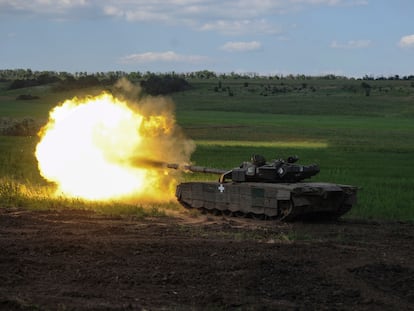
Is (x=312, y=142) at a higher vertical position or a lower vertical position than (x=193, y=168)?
lower

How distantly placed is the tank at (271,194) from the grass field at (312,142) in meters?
1.53

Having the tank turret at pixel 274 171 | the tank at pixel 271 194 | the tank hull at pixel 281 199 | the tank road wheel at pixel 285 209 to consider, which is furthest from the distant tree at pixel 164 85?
the tank road wheel at pixel 285 209

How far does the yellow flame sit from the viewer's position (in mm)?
25734

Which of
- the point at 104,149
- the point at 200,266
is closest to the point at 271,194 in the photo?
the point at 104,149

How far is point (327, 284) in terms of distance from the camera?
41.3 ft

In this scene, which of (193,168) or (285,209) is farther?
(193,168)

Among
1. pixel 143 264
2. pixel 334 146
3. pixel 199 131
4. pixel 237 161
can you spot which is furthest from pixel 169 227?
pixel 199 131

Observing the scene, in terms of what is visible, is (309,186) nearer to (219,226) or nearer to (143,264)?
(219,226)

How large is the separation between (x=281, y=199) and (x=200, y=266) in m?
7.07

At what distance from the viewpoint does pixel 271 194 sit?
67.8 feet

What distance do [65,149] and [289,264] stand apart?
13.4 meters

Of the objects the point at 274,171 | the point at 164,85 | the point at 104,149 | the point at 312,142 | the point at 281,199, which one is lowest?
the point at 312,142

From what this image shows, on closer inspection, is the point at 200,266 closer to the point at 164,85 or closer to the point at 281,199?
the point at 281,199

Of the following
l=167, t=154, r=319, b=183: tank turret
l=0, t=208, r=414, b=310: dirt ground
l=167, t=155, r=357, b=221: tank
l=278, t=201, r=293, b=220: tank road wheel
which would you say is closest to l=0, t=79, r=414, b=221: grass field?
l=167, t=155, r=357, b=221: tank
